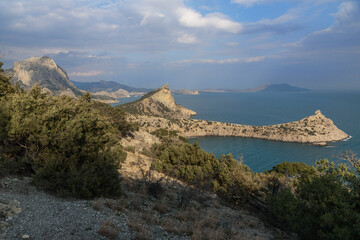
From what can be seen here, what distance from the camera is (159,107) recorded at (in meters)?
174

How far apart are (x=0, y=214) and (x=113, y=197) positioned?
469 centimetres

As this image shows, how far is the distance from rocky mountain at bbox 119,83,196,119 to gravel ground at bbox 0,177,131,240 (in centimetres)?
14505

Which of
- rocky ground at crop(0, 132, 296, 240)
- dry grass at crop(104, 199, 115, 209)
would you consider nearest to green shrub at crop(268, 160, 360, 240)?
rocky ground at crop(0, 132, 296, 240)

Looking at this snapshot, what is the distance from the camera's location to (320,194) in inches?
407

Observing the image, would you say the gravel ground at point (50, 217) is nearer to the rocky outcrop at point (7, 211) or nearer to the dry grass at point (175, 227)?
the rocky outcrop at point (7, 211)

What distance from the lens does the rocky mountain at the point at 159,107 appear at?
159375mm

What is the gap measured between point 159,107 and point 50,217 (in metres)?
168

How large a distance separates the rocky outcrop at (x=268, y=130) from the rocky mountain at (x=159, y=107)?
1581 inches

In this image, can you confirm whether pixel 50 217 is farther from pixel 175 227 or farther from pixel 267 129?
pixel 267 129

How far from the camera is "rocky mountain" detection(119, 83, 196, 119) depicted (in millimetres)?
159375

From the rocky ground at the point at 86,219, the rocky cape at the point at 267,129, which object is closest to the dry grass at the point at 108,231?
the rocky ground at the point at 86,219

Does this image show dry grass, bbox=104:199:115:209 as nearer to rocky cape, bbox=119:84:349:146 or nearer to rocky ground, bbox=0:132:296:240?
rocky ground, bbox=0:132:296:240

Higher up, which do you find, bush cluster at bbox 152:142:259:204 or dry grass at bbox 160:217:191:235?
dry grass at bbox 160:217:191:235

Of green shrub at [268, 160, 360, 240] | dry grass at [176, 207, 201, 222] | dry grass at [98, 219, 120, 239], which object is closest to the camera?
dry grass at [98, 219, 120, 239]
